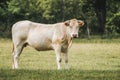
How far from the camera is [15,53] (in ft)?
56.5

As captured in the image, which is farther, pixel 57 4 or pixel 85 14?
pixel 85 14

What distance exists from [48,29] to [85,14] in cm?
5650

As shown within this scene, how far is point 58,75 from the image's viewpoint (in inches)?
489

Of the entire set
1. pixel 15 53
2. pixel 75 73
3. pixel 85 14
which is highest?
pixel 75 73

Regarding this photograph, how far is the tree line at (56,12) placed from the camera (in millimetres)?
61125

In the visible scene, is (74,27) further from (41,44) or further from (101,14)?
(101,14)

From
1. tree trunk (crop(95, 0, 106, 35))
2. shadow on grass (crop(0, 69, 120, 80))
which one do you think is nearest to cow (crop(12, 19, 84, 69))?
shadow on grass (crop(0, 69, 120, 80))

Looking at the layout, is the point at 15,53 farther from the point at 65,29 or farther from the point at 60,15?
the point at 60,15

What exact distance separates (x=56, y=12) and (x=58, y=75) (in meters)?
50.8

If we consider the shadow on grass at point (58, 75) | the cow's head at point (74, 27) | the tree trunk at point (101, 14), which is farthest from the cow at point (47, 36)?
the tree trunk at point (101, 14)

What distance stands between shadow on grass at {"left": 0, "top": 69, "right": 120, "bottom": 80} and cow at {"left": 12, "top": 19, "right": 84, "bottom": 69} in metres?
3.46

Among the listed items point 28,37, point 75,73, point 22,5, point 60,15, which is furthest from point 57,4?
point 75,73

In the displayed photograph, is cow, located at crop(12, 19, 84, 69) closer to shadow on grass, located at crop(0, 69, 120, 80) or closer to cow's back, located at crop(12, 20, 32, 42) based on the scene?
cow's back, located at crop(12, 20, 32, 42)

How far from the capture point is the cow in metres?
16.5
